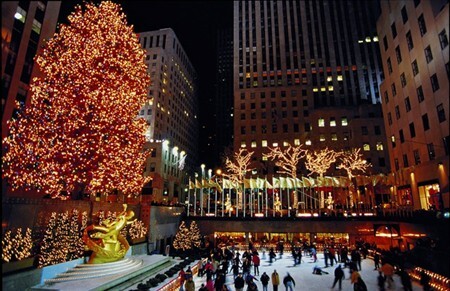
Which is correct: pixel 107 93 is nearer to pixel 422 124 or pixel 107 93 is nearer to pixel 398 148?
pixel 422 124

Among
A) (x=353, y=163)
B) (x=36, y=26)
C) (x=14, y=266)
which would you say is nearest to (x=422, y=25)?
(x=353, y=163)

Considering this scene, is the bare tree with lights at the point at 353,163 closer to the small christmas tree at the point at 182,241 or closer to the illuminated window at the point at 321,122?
the illuminated window at the point at 321,122

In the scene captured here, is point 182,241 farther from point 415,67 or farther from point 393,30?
point 393,30

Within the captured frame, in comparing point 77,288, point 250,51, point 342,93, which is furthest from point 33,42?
point 342,93

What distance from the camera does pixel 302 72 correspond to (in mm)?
76688

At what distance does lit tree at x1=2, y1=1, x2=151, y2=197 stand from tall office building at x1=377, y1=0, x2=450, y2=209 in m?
23.5

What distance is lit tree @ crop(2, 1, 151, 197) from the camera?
19.1 meters

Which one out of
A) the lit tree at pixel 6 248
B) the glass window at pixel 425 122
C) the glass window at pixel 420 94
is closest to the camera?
the lit tree at pixel 6 248

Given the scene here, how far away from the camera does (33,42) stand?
34656 millimetres

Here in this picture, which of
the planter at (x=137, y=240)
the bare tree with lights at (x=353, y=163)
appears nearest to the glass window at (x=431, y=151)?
the bare tree with lights at (x=353, y=163)

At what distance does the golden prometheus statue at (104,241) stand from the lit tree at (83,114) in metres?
4.38

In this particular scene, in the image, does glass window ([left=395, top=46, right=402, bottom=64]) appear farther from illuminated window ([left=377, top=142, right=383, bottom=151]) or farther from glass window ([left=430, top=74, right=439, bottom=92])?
illuminated window ([left=377, top=142, right=383, bottom=151])

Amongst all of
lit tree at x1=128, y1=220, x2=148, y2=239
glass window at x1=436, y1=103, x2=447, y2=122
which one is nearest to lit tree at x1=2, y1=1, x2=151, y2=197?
lit tree at x1=128, y1=220, x2=148, y2=239

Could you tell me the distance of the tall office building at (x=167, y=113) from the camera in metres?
62.6
